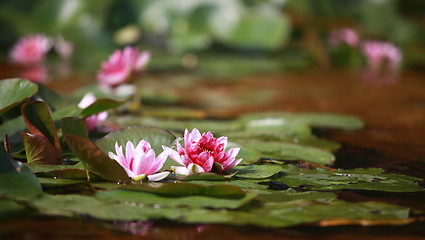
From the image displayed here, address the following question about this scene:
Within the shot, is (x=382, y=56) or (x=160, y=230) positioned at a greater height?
(x=382, y=56)

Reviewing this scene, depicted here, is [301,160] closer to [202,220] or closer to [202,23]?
[202,220]

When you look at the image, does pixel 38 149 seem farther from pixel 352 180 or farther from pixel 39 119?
pixel 352 180

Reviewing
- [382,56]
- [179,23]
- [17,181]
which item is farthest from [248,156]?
[179,23]

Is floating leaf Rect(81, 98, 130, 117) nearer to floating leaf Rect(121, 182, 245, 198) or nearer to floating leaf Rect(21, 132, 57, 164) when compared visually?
floating leaf Rect(21, 132, 57, 164)

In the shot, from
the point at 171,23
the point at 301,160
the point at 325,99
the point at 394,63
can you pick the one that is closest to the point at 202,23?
the point at 171,23

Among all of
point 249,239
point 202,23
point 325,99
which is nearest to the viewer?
point 249,239

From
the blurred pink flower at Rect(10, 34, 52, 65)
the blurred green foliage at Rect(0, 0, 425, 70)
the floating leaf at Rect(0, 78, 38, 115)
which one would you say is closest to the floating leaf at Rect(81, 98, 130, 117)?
the floating leaf at Rect(0, 78, 38, 115)
